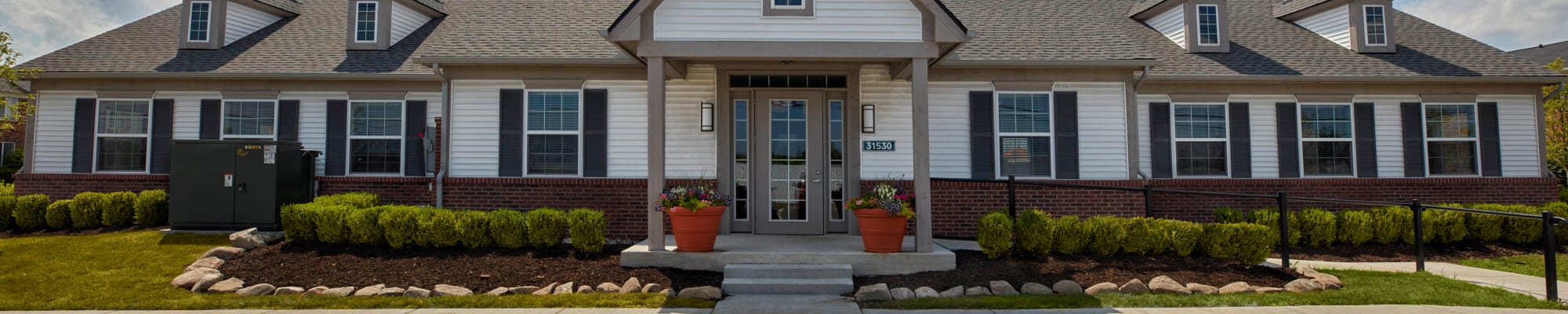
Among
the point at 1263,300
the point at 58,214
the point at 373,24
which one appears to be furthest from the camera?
the point at 373,24

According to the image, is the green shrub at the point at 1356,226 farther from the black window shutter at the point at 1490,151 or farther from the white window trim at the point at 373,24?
the white window trim at the point at 373,24

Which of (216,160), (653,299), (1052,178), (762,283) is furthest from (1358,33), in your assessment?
(216,160)

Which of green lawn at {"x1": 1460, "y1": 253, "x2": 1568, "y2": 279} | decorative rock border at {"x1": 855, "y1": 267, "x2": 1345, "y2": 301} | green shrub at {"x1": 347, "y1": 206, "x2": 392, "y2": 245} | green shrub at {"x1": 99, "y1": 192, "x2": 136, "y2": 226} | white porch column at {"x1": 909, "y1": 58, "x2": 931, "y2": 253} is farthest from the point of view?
green shrub at {"x1": 99, "y1": 192, "x2": 136, "y2": 226}

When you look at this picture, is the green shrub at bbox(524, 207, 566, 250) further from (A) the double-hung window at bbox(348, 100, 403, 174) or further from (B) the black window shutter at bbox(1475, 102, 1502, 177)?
(B) the black window shutter at bbox(1475, 102, 1502, 177)

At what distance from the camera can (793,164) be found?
357 inches

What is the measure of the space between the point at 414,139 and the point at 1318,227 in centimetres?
1239

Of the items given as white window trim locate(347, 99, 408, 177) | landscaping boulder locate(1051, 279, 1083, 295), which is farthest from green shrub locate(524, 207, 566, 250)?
landscaping boulder locate(1051, 279, 1083, 295)

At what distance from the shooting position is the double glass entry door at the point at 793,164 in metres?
9.06

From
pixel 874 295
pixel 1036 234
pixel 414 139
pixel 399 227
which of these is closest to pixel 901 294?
pixel 874 295

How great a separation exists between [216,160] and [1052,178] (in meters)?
10.7

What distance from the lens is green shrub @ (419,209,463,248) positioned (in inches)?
307

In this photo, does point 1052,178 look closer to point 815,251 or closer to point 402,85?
point 815,251

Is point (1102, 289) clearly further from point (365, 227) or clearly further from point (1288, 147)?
point (365, 227)

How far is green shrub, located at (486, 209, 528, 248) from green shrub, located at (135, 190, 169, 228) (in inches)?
225
